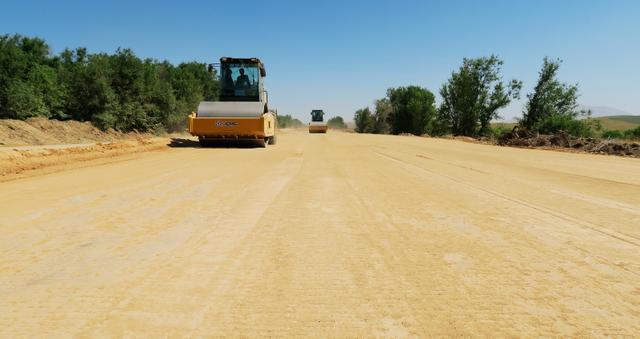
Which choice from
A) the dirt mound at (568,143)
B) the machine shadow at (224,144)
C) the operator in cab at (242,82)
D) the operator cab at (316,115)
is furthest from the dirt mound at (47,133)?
the operator cab at (316,115)

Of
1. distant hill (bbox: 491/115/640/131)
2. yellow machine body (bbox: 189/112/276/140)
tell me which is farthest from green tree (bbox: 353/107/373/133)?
yellow machine body (bbox: 189/112/276/140)

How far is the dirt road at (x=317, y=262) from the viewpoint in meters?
1.98

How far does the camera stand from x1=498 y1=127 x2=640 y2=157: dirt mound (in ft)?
47.4

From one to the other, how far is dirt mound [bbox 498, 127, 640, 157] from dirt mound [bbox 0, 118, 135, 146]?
23111 mm

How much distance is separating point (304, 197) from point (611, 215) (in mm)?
3685

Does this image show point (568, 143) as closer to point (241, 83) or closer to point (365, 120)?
point (241, 83)

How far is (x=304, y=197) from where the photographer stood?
16.9 feet

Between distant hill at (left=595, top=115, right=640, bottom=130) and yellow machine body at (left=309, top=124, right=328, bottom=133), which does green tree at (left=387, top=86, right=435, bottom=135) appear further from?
distant hill at (left=595, top=115, right=640, bottom=130)

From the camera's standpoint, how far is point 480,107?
A: 51.0 meters

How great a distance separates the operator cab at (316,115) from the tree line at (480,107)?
20001 millimetres

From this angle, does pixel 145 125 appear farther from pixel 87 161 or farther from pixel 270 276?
pixel 270 276

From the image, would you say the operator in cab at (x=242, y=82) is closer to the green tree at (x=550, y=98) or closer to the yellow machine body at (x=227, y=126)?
the yellow machine body at (x=227, y=126)

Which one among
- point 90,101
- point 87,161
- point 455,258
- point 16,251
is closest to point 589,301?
point 455,258

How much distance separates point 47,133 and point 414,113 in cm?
5554
